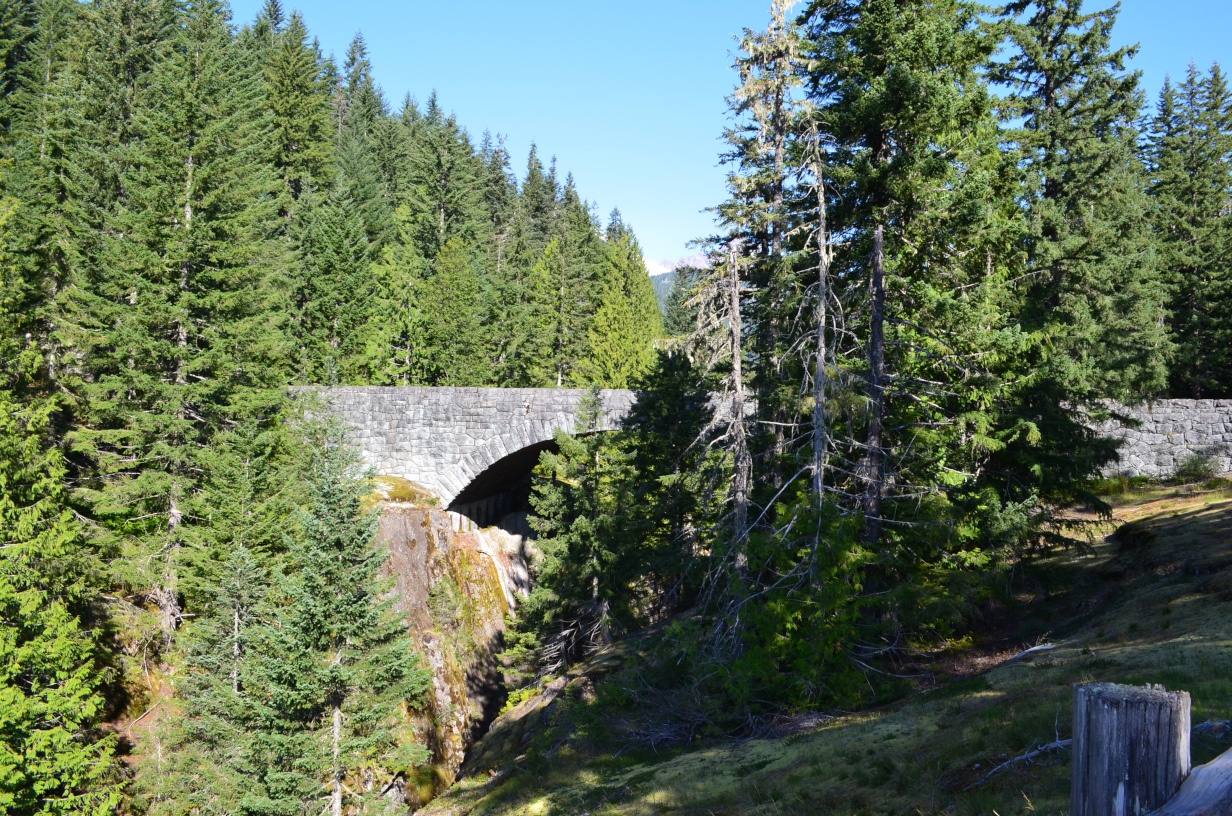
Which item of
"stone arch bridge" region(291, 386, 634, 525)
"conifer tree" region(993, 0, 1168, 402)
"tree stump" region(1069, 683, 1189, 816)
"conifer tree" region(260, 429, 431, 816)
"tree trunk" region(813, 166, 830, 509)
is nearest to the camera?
"tree stump" region(1069, 683, 1189, 816)

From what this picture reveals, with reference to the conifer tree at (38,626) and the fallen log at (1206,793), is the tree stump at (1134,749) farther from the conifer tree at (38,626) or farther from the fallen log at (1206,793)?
the conifer tree at (38,626)

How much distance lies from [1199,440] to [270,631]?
2428 cm

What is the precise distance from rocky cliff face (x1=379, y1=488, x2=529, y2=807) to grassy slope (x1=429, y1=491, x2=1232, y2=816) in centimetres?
589

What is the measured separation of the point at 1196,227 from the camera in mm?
30859

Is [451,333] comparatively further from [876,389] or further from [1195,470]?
[1195,470]

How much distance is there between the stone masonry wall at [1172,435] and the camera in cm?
2095

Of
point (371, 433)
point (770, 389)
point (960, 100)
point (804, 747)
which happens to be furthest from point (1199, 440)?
point (371, 433)

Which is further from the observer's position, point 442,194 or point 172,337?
point 442,194

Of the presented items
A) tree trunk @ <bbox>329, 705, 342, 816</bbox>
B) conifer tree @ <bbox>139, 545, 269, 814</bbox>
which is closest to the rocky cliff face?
conifer tree @ <bbox>139, 545, 269, 814</bbox>

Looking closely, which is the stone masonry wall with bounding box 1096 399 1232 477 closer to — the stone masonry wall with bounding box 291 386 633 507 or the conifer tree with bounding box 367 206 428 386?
the stone masonry wall with bounding box 291 386 633 507

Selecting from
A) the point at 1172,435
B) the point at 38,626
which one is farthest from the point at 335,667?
the point at 1172,435

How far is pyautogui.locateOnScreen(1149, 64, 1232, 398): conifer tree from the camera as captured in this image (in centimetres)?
2761

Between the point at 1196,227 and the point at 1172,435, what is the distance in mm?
14906

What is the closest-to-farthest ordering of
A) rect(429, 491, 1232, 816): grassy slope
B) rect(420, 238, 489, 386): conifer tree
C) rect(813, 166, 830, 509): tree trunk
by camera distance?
rect(429, 491, 1232, 816): grassy slope < rect(813, 166, 830, 509): tree trunk < rect(420, 238, 489, 386): conifer tree
